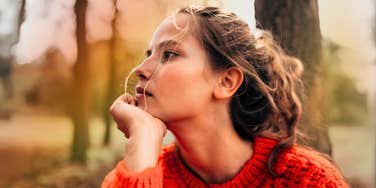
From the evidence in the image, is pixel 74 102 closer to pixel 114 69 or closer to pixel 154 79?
pixel 114 69

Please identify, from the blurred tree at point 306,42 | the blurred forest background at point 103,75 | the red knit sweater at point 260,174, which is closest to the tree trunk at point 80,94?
the blurred forest background at point 103,75

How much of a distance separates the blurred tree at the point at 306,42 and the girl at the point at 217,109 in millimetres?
354

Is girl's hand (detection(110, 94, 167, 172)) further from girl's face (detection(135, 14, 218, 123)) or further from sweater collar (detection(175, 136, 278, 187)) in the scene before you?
sweater collar (detection(175, 136, 278, 187))

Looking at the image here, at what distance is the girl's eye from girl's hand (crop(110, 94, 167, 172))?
0.13 metres

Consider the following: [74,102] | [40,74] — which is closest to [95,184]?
[74,102]

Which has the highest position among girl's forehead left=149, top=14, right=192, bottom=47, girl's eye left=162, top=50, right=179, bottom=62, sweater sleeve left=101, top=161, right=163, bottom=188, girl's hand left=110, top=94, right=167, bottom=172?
girl's forehead left=149, top=14, right=192, bottom=47

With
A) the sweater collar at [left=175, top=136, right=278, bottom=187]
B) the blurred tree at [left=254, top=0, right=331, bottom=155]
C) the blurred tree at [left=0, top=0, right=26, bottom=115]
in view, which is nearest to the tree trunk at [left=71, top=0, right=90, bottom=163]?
the blurred tree at [left=0, top=0, right=26, bottom=115]

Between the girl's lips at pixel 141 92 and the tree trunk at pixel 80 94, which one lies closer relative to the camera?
the girl's lips at pixel 141 92

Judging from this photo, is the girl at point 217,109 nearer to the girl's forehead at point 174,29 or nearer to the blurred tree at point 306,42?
the girl's forehead at point 174,29

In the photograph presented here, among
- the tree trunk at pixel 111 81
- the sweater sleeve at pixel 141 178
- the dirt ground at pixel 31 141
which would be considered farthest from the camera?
the tree trunk at pixel 111 81

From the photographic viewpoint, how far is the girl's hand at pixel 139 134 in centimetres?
104

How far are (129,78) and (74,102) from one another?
0.17 metres

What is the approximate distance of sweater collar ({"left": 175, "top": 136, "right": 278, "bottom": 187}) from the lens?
114cm

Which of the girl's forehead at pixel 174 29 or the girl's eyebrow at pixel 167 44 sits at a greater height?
the girl's forehead at pixel 174 29
